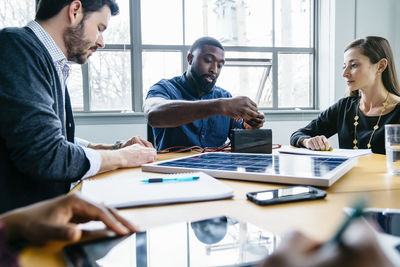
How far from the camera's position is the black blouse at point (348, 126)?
1961 millimetres

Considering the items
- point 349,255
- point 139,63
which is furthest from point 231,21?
point 349,255

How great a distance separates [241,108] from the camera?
149 cm

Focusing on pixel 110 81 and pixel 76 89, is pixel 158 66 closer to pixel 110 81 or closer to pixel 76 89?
pixel 110 81

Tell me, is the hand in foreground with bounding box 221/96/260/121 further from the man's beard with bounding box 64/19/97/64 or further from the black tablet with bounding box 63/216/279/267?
the black tablet with bounding box 63/216/279/267

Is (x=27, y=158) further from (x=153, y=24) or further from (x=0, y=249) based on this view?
(x=153, y=24)

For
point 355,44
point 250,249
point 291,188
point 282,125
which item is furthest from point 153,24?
point 250,249

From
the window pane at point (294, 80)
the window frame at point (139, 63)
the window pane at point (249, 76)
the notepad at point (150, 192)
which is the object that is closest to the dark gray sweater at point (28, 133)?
the notepad at point (150, 192)

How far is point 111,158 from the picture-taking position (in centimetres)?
111

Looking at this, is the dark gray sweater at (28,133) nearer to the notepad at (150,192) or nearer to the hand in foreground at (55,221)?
the notepad at (150,192)

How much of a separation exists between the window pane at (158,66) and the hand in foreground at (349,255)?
351 centimetres

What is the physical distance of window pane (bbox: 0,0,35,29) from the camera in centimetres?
338

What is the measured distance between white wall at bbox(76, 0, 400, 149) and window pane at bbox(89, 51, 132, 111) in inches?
67.4

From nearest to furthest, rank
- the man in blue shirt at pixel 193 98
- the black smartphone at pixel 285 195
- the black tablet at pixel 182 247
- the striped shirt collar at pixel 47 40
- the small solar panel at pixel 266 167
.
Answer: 1. the black tablet at pixel 182 247
2. the black smartphone at pixel 285 195
3. the small solar panel at pixel 266 167
4. the striped shirt collar at pixel 47 40
5. the man in blue shirt at pixel 193 98

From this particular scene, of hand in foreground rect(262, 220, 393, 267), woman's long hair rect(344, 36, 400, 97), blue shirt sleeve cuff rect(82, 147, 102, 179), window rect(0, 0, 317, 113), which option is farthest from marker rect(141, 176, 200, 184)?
window rect(0, 0, 317, 113)
